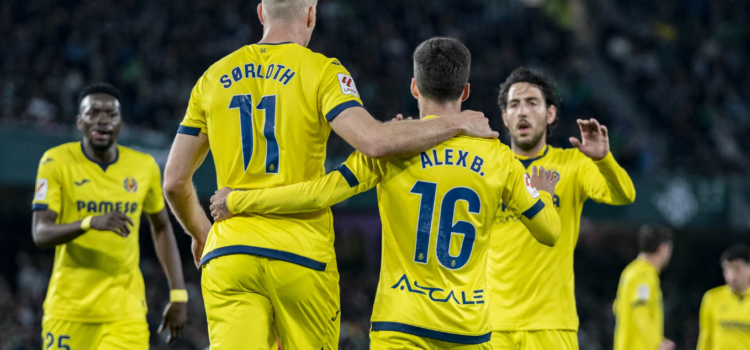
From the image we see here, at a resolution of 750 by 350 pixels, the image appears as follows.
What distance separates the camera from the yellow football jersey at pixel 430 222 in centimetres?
373

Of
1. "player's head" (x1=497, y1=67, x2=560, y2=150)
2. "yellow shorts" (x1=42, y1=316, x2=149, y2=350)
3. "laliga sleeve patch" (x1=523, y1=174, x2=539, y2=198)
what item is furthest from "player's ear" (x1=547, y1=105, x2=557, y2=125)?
"yellow shorts" (x1=42, y1=316, x2=149, y2=350)

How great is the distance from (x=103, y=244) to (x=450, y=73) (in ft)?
10.8

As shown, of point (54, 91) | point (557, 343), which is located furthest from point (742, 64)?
point (557, 343)

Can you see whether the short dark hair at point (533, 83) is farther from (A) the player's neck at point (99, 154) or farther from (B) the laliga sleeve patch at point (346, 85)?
(A) the player's neck at point (99, 154)

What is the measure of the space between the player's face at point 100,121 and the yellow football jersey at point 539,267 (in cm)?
302

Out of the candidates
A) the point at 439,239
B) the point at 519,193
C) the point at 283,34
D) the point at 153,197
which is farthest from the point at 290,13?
the point at 153,197

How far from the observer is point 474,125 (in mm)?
3869

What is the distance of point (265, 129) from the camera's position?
12.4 feet

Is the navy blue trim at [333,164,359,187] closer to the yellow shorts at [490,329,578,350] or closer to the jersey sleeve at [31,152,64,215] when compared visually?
the yellow shorts at [490,329,578,350]

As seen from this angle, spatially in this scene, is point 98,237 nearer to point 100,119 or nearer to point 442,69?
point 100,119

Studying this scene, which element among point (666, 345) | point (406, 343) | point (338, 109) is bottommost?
point (666, 345)

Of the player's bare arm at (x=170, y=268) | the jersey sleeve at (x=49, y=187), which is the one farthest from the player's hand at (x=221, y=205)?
the jersey sleeve at (x=49, y=187)

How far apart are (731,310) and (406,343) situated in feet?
24.9

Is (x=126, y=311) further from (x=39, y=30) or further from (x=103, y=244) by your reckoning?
(x=39, y=30)
